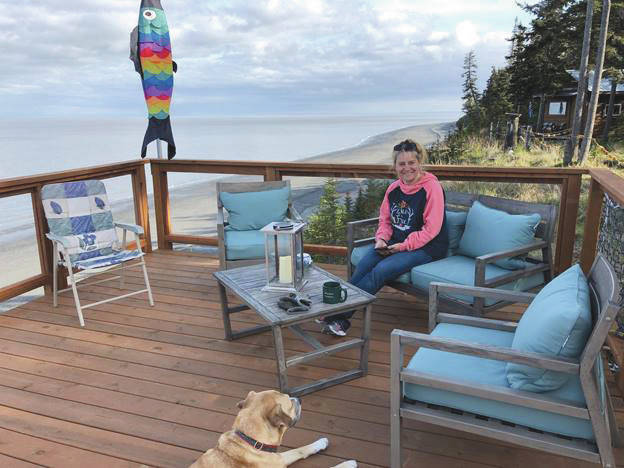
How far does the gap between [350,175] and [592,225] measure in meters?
1.94

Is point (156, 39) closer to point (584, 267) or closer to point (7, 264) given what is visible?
point (584, 267)

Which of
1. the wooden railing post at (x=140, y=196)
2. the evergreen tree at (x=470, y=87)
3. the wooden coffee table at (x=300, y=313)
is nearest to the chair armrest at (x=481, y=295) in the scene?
the wooden coffee table at (x=300, y=313)

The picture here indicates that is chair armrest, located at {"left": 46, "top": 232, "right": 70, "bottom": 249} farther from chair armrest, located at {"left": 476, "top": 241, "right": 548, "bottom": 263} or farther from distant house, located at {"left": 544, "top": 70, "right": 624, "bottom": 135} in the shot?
distant house, located at {"left": 544, "top": 70, "right": 624, "bottom": 135}

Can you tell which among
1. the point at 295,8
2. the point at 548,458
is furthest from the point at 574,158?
the point at 548,458

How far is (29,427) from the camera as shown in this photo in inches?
87.8

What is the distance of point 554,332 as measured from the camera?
1.49m

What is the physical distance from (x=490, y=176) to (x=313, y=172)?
154 centimetres

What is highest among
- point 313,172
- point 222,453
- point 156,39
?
point 156,39

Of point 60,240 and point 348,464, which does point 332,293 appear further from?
point 60,240

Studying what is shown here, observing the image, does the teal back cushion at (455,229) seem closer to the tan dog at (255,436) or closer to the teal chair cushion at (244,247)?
the teal chair cushion at (244,247)

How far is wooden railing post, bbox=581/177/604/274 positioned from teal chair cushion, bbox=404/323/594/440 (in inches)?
66.9

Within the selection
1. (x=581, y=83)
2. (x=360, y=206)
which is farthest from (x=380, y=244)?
(x=581, y=83)

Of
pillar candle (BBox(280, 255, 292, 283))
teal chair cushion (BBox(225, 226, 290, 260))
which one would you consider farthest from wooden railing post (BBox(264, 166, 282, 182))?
pillar candle (BBox(280, 255, 292, 283))

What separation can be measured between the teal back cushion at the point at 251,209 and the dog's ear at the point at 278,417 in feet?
8.41
